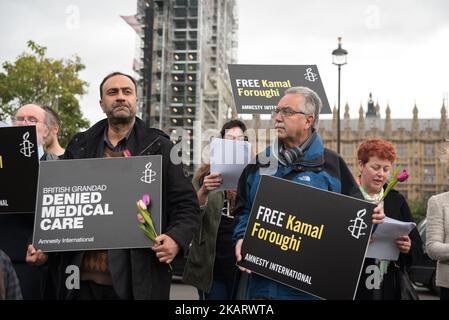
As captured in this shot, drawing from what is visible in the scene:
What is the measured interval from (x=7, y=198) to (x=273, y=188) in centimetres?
161

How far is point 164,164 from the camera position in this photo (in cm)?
Answer: 330

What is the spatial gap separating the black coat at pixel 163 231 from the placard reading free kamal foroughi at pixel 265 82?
9.19 feet

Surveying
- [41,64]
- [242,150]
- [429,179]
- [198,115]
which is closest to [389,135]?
[429,179]

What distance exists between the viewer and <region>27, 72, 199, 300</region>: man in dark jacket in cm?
305

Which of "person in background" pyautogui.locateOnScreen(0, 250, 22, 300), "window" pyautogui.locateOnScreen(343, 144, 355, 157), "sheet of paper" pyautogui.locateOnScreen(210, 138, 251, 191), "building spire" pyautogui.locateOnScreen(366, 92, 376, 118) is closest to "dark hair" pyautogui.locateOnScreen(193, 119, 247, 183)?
"sheet of paper" pyautogui.locateOnScreen(210, 138, 251, 191)

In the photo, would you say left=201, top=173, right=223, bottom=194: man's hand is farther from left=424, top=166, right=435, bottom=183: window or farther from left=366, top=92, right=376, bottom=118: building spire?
left=366, top=92, right=376, bottom=118: building spire

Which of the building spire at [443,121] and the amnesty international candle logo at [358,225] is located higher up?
the building spire at [443,121]

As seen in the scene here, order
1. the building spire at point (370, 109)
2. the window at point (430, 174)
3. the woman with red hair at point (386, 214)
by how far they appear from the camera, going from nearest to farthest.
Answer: the woman with red hair at point (386, 214) → the window at point (430, 174) → the building spire at point (370, 109)

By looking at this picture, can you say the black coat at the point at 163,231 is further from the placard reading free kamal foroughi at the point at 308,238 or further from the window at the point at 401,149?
the window at the point at 401,149

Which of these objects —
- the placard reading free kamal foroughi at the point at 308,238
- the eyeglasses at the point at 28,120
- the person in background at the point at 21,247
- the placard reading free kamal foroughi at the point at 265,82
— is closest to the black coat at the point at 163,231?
the placard reading free kamal foroughi at the point at 308,238

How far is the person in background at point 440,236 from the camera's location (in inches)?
156

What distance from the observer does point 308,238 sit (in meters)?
3.04

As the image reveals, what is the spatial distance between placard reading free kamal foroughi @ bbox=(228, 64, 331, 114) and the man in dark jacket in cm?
281
